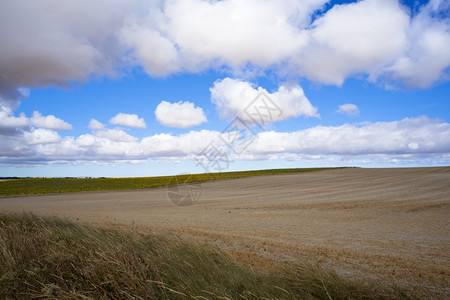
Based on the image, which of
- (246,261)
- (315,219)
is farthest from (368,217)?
(246,261)

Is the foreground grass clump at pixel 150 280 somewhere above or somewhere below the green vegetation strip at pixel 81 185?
below

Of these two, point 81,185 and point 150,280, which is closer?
point 150,280

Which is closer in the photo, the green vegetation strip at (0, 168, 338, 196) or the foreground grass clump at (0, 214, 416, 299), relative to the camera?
the foreground grass clump at (0, 214, 416, 299)

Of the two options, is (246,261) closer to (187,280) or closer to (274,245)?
(274,245)

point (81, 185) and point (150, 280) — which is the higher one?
point (81, 185)

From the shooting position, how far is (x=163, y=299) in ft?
14.9

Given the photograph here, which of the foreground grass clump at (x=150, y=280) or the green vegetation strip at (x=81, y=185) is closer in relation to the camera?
the foreground grass clump at (x=150, y=280)

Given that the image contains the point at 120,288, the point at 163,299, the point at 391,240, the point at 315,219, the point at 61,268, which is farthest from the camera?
the point at 315,219

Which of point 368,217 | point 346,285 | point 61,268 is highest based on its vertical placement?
point 61,268

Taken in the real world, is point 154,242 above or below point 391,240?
above

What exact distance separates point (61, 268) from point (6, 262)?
1.15m

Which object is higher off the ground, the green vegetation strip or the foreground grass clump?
the green vegetation strip

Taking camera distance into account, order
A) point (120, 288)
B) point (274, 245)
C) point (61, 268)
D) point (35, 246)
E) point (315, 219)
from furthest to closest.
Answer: point (315, 219)
point (274, 245)
point (35, 246)
point (61, 268)
point (120, 288)

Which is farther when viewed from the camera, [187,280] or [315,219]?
[315,219]
